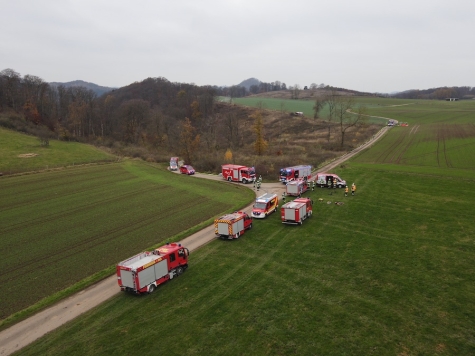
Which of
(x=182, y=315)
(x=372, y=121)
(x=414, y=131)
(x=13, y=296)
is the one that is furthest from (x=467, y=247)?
(x=372, y=121)

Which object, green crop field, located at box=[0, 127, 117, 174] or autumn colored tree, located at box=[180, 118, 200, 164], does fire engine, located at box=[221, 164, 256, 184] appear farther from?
green crop field, located at box=[0, 127, 117, 174]

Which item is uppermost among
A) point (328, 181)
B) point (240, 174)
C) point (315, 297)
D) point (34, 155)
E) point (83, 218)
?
point (34, 155)

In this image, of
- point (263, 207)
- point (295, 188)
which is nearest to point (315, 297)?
point (263, 207)

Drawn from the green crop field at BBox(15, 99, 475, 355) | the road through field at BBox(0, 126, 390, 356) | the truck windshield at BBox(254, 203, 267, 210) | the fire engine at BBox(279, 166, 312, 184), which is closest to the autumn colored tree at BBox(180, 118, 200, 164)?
the fire engine at BBox(279, 166, 312, 184)

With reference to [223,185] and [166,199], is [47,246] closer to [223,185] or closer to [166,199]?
[166,199]

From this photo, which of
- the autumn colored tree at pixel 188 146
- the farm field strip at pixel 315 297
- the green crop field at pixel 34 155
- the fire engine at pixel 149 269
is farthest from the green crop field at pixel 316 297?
the green crop field at pixel 34 155

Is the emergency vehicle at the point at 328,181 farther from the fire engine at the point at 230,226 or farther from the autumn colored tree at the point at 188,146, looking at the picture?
the autumn colored tree at the point at 188,146

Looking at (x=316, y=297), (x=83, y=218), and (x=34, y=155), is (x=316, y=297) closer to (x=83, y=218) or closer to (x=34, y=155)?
(x=83, y=218)
